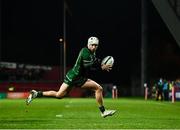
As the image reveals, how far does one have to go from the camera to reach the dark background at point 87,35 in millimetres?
78500

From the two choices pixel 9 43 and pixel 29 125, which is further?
pixel 9 43

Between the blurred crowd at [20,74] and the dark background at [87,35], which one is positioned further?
the dark background at [87,35]

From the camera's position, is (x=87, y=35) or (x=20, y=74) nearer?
(x=20, y=74)

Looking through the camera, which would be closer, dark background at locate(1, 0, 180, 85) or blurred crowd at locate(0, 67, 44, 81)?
blurred crowd at locate(0, 67, 44, 81)

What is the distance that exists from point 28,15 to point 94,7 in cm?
850

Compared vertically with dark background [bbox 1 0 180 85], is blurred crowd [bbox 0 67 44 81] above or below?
below

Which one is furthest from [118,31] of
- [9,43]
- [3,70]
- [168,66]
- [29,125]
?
[29,125]

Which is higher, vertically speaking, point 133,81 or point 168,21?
point 168,21

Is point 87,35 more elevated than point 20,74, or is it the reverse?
point 87,35

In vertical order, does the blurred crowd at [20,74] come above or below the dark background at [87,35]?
below

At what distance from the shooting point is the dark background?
78.5 meters

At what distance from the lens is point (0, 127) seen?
1694 centimetres

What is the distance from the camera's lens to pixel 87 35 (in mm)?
79688

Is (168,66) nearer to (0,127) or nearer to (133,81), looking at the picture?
(133,81)
